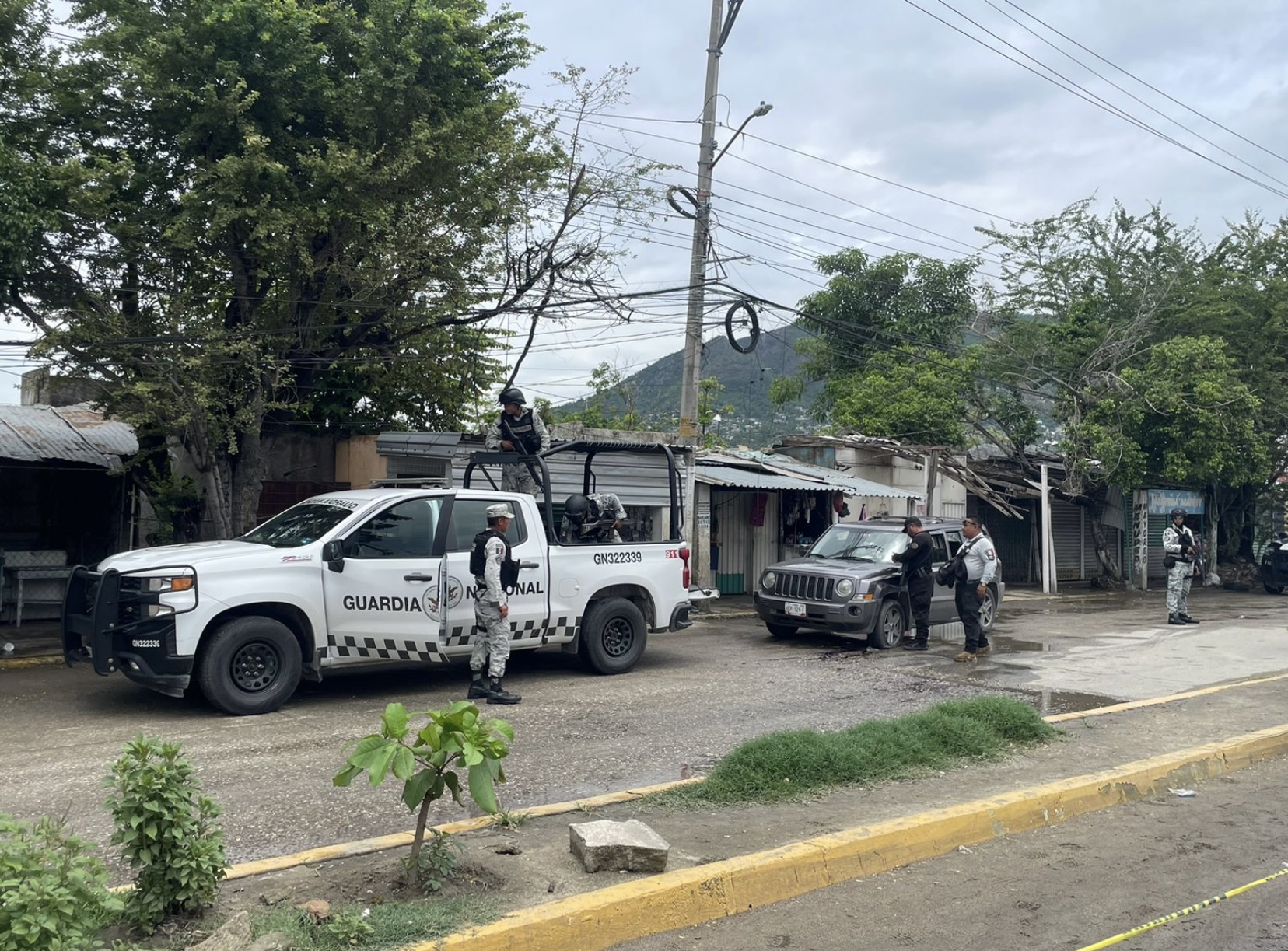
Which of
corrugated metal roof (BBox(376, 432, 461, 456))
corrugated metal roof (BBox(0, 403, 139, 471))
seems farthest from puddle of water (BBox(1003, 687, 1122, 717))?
corrugated metal roof (BBox(0, 403, 139, 471))

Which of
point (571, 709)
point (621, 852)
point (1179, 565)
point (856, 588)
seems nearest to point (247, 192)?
point (571, 709)

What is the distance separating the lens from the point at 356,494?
10.0m

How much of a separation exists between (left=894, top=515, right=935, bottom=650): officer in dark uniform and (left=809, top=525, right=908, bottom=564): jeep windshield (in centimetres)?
39

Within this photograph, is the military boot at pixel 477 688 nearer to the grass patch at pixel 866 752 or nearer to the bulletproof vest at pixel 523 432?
the bulletproof vest at pixel 523 432

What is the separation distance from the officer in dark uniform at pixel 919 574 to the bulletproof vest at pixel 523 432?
5189 mm

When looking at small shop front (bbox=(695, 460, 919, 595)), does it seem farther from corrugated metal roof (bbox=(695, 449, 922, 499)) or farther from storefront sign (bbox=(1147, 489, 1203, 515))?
storefront sign (bbox=(1147, 489, 1203, 515))

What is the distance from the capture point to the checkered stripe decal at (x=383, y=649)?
9.23 m

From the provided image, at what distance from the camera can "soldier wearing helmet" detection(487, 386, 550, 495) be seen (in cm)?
1127

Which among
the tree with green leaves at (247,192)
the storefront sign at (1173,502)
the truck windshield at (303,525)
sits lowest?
the truck windshield at (303,525)

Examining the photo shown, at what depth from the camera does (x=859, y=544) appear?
14.5 metres

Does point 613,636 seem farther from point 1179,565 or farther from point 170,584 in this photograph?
point 1179,565

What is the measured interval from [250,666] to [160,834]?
16.5 feet

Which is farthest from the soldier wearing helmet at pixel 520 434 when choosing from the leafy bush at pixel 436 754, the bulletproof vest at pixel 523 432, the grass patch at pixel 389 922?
the grass patch at pixel 389 922

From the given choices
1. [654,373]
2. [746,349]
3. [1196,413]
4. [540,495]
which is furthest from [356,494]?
[654,373]
